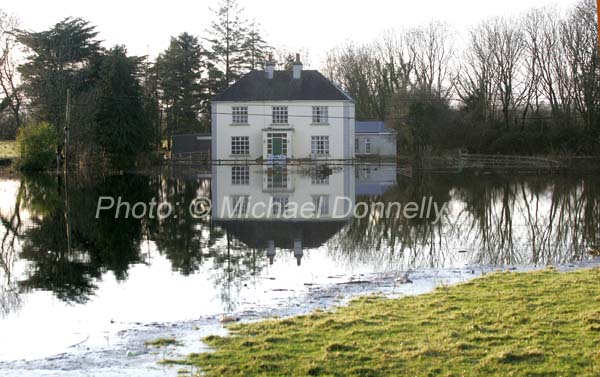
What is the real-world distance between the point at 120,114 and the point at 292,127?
35.8 ft

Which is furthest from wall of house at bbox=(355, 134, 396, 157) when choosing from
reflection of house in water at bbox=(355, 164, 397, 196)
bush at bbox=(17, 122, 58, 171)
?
bush at bbox=(17, 122, 58, 171)

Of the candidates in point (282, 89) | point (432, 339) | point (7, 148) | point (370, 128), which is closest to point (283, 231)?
point (432, 339)

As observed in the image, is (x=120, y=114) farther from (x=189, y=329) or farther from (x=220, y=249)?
(x=189, y=329)

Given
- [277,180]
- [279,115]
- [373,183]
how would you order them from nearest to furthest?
[373,183], [277,180], [279,115]

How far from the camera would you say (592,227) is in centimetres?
1529

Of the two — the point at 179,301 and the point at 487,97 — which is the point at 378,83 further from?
the point at 179,301

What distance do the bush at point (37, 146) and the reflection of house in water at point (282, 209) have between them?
A: 9.74 m

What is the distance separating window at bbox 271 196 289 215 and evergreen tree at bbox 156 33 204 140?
35.2 metres

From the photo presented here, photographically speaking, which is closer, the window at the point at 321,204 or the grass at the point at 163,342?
the grass at the point at 163,342

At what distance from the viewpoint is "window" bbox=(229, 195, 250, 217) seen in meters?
18.7

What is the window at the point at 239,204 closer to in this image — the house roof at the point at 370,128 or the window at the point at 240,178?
the window at the point at 240,178

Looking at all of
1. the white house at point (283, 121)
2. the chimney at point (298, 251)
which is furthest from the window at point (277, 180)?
the chimney at point (298, 251)

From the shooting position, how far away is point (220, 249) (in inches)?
505

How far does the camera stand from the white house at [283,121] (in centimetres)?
4609
